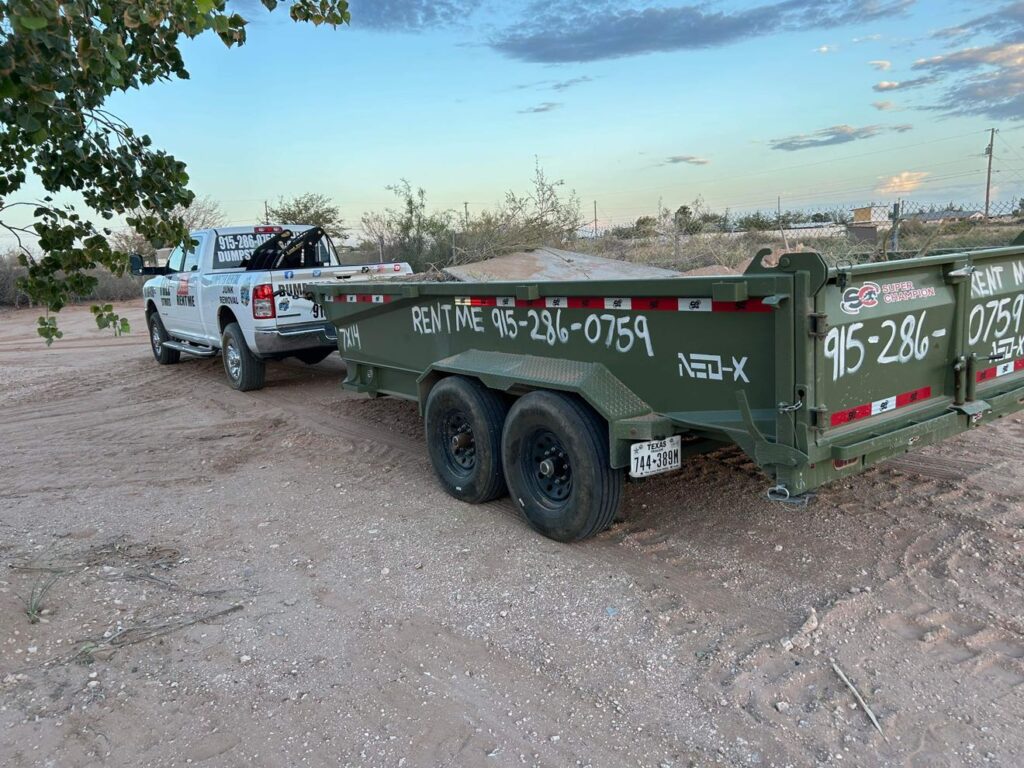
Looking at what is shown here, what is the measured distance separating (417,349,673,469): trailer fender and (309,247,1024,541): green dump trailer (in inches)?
0.4

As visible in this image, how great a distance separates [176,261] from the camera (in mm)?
11492

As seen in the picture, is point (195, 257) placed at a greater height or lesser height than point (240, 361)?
greater

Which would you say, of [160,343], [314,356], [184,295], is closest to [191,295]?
[184,295]

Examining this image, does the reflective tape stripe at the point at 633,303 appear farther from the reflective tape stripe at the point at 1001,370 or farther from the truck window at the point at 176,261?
the truck window at the point at 176,261

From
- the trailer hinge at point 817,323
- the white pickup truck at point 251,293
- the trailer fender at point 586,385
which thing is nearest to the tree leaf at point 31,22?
the trailer fender at point 586,385

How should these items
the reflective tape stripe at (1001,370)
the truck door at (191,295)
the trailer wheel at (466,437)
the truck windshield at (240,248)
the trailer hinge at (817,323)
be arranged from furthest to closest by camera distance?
1. the truck door at (191,295)
2. the truck windshield at (240,248)
3. the trailer wheel at (466,437)
4. the reflective tape stripe at (1001,370)
5. the trailer hinge at (817,323)

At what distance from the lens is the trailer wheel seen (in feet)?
16.9

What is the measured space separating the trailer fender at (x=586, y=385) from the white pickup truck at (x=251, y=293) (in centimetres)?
377

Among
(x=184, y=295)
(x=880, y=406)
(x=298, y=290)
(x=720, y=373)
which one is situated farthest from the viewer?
(x=184, y=295)

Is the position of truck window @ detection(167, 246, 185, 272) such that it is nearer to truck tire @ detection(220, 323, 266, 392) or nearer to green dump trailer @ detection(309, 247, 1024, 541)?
truck tire @ detection(220, 323, 266, 392)

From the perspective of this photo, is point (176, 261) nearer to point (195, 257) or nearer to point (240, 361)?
point (195, 257)

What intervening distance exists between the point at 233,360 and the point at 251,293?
1.34 meters

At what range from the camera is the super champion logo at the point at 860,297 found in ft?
12.0

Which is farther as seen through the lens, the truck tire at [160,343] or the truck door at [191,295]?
the truck tire at [160,343]
